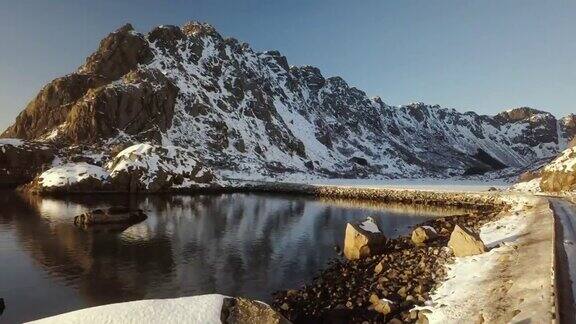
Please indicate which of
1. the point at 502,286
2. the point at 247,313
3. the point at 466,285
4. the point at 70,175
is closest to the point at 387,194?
the point at 466,285

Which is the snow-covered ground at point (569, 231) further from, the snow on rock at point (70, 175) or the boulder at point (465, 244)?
the snow on rock at point (70, 175)

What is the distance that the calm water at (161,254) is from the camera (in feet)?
86.7

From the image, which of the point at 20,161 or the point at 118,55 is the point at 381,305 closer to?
the point at 20,161

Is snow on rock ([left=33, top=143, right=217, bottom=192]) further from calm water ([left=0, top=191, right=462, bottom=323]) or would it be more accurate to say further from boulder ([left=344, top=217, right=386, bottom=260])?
boulder ([left=344, top=217, right=386, bottom=260])

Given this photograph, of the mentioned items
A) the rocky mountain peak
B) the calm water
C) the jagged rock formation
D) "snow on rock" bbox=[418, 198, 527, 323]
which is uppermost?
the rocky mountain peak

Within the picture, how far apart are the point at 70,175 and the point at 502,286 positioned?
9472 centimetres

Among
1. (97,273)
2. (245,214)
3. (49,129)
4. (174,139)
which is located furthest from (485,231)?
(49,129)

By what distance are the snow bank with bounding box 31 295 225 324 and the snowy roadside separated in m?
9.59

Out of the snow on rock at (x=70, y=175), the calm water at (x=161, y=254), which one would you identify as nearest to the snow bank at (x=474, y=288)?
the calm water at (x=161, y=254)

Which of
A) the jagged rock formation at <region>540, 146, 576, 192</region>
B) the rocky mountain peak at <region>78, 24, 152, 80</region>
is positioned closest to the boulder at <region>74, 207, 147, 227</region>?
the jagged rock formation at <region>540, 146, 576, 192</region>

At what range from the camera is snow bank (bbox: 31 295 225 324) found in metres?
14.0

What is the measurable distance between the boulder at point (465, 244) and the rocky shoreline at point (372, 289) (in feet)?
2.07

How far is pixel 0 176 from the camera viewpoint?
106m

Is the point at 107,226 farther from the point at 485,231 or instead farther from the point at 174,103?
the point at 174,103
